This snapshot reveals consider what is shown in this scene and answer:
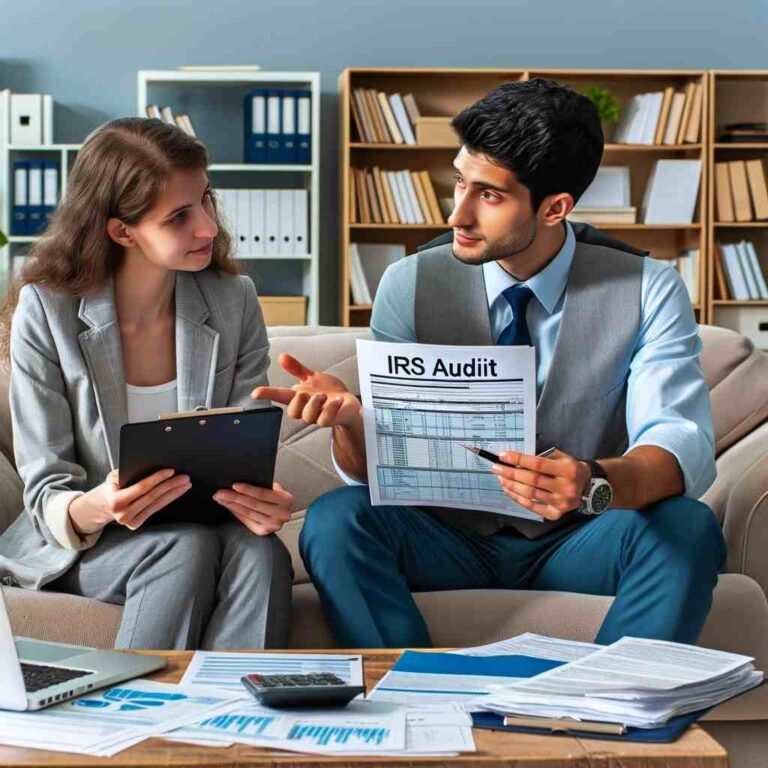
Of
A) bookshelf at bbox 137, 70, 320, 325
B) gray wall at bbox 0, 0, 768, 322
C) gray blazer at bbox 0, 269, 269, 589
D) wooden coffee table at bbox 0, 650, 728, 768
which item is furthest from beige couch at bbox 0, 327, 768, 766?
gray wall at bbox 0, 0, 768, 322

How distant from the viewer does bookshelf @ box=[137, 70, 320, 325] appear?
15.8ft

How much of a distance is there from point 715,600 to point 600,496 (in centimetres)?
37

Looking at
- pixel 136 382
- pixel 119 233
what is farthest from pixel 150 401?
pixel 119 233

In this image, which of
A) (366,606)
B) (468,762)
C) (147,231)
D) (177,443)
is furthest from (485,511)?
(468,762)

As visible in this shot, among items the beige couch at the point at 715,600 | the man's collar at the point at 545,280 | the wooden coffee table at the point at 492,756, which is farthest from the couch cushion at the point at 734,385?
the wooden coffee table at the point at 492,756

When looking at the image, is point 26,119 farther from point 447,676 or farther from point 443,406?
point 447,676

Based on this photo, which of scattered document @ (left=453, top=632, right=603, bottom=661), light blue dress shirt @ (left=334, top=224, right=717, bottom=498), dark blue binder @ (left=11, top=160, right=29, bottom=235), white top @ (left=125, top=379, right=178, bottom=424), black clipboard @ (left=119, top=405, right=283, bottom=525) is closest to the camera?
scattered document @ (left=453, top=632, right=603, bottom=661)

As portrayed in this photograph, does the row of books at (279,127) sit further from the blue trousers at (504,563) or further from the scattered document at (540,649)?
the scattered document at (540,649)

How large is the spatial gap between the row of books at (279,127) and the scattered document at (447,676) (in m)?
3.78

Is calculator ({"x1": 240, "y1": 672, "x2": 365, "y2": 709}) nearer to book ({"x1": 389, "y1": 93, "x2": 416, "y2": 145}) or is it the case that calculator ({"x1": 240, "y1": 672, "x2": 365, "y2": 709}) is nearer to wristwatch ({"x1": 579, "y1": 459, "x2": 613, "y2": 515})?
wristwatch ({"x1": 579, "y1": 459, "x2": 613, "y2": 515})

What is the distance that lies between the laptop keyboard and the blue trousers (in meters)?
0.51

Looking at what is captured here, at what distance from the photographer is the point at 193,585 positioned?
5.40 feet

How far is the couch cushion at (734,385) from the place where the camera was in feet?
7.32

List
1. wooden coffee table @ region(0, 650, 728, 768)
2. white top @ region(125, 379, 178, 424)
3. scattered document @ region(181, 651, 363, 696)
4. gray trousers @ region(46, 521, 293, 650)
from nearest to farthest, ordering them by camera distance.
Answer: wooden coffee table @ region(0, 650, 728, 768), scattered document @ region(181, 651, 363, 696), gray trousers @ region(46, 521, 293, 650), white top @ region(125, 379, 178, 424)
